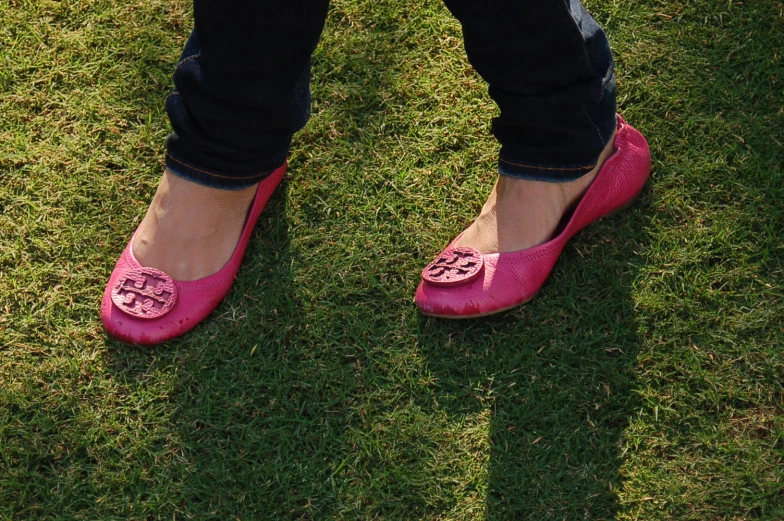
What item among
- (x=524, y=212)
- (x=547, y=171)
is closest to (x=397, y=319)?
(x=524, y=212)

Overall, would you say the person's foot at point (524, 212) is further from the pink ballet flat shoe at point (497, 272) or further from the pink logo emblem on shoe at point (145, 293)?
the pink logo emblem on shoe at point (145, 293)

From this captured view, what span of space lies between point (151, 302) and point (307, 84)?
2.04 ft

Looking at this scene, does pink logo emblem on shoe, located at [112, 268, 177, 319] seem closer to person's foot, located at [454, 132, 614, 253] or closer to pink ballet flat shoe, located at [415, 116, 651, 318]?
pink ballet flat shoe, located at [415, 116, 651, 318]

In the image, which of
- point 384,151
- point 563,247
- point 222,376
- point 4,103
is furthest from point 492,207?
point 4,103

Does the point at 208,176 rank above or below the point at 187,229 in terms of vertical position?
above

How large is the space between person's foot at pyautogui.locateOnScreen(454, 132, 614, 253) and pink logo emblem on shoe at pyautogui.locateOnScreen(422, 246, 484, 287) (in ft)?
0.13

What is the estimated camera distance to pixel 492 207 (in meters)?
1.83

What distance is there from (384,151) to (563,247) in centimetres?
55

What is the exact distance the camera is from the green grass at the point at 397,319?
1679 millimetres

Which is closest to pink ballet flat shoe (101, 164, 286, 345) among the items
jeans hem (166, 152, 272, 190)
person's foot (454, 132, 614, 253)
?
jeans hem (166, 152, 272, 190)

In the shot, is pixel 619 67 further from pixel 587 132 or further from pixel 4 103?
pixel 4 103

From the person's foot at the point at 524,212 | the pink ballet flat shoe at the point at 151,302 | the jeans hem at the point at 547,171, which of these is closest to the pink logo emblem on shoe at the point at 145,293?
the pink ballet flat shoe at the point at 151,302

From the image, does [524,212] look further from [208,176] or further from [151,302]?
[151,302]

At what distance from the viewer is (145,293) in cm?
177
